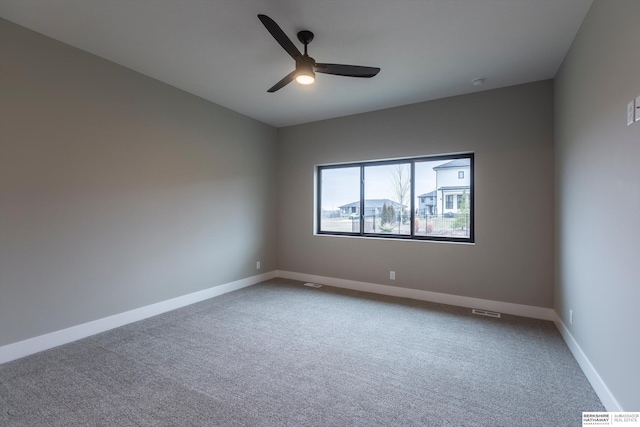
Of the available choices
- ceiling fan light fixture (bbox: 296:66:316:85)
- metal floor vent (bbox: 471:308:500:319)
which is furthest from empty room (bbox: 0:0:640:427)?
metal floor vent (bbox: 471:308:500:319)

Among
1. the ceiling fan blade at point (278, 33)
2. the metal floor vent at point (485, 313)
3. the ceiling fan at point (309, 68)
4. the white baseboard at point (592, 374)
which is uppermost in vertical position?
the ceiling fan blade at point (278, 33)

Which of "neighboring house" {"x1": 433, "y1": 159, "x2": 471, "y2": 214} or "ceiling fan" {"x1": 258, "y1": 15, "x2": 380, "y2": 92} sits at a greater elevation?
"ceiling fan" {"x1": 258, "y1": 15, "x2": 380, "y2": 92}

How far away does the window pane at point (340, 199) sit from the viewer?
4.76 meters

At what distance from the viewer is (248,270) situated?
15.3ft

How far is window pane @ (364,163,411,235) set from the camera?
4281 mm

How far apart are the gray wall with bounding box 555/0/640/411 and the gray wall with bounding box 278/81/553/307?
22.5 inches

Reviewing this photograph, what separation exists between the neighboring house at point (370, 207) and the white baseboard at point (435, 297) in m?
1.12

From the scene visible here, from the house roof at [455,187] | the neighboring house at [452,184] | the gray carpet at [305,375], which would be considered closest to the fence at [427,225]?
the neighboring house at [452,184]

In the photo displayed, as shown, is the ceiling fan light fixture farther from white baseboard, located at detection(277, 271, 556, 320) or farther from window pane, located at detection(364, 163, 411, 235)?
white baseboard, located at detection(277, 271, 556, 320)

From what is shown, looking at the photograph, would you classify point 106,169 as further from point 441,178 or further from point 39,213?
point 441,178

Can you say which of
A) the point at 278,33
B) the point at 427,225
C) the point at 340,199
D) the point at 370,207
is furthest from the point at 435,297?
the point at 278,33

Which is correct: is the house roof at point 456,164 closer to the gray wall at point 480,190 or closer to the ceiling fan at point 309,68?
the gray wall at point 480,190

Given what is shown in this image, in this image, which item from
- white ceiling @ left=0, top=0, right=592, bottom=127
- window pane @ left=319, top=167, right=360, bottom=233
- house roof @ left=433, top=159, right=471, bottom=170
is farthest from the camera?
window pane @ left=319, top=167, right=360, bottom=233

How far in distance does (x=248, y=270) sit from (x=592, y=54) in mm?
4584
